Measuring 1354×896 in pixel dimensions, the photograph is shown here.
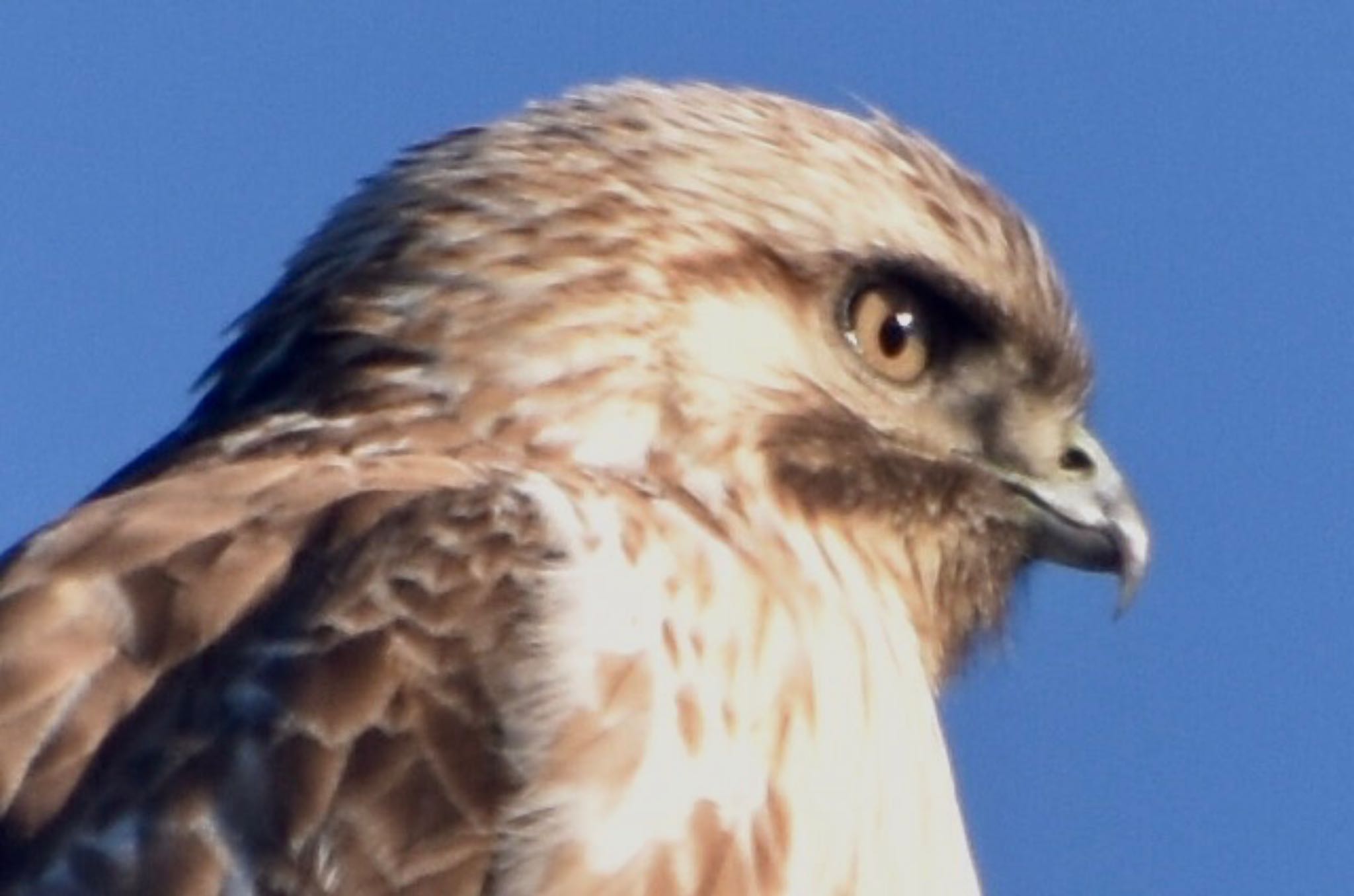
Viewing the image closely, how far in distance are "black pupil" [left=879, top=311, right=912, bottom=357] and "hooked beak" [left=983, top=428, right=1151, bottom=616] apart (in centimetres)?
34

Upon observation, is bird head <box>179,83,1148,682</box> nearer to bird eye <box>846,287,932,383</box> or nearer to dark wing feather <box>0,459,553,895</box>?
bird eye <box>846,287,932,383</box>

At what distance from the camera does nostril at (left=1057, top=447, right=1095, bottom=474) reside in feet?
25.7

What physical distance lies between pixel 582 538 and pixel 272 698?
1.87ft

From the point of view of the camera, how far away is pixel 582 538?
663cm

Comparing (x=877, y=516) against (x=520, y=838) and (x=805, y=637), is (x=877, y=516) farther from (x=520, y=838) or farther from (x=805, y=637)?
(x=520, y=838)

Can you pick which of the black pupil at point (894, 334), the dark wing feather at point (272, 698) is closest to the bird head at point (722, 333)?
the black pupil at point (894, 334)

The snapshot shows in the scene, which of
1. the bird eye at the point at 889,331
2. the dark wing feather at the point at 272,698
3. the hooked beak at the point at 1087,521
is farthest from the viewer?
the hooked beak at the point at 1087,521

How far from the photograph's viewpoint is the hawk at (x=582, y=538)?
6.25m

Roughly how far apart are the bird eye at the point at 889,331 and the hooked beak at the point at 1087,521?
1.03 ft

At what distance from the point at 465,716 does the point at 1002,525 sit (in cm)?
164

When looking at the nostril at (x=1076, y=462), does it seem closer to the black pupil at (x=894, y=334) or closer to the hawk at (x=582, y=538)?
the hawk at (x=582, y=538)

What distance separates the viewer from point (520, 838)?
6289mm

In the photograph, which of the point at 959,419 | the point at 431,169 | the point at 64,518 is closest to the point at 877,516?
the point at 959,419

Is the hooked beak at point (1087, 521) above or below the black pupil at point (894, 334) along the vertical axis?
below
